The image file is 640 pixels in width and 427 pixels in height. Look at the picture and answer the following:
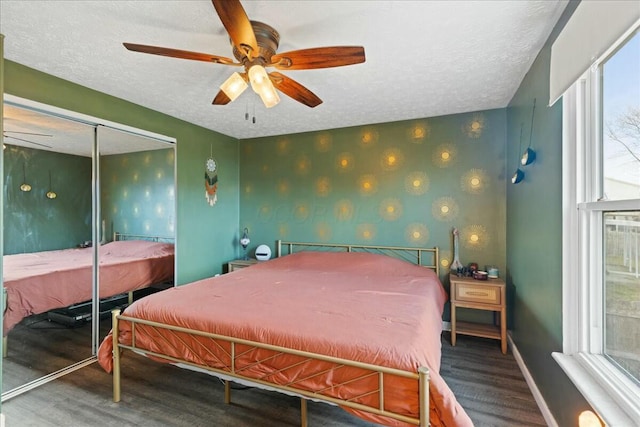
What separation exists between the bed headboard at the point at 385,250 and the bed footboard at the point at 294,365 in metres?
2.21

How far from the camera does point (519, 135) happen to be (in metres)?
2.65

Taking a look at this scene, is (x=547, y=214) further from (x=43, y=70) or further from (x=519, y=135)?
(x=43, y=70)

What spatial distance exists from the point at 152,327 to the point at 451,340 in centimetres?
281

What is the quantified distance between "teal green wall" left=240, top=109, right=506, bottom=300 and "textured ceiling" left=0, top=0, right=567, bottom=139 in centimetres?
51

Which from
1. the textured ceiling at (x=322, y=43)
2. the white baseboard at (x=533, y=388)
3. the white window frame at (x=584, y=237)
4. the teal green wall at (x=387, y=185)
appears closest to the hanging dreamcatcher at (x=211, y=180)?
the teal green wall at (x=387, y=185)

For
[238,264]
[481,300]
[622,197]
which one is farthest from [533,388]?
[238,264]

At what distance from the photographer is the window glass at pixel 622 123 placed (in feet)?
3.91

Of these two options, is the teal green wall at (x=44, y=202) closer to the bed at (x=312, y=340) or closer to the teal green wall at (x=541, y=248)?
the bed at (x=312, y=340)

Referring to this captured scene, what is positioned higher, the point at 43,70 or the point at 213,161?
the point at 43,70

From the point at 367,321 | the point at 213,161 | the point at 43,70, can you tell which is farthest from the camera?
the point at 213,161

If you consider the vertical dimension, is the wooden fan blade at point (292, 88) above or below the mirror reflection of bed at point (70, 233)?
above

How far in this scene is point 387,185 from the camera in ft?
12.2

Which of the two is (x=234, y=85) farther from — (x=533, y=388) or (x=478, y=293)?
(x=533, y=388)

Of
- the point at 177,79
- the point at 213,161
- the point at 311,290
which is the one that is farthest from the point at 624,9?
the point at 213,161
